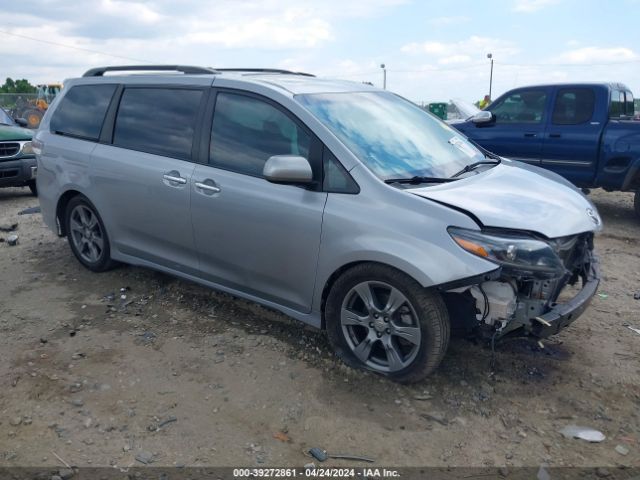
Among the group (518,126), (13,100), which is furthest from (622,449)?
(13,100)

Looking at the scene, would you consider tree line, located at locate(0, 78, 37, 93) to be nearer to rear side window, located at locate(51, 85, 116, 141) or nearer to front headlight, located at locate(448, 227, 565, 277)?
rear side window, located at locate(51, 85, 116, 141)

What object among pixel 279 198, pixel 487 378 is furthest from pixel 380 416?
pixel 279 198

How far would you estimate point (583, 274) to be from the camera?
146 inches

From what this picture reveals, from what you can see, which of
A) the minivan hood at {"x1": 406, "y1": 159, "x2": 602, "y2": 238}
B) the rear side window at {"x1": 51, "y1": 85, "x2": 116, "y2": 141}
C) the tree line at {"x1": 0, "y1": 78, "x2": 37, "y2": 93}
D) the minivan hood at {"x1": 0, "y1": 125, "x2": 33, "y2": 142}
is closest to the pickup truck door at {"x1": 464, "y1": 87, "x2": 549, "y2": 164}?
the minivan hood at {"x1": 406, "y1": 159, "x2": 602, "y2": 238}

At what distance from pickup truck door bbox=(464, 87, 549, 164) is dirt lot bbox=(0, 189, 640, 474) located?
4.22 m

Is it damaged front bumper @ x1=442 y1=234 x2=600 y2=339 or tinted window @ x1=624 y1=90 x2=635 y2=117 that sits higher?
tinted window @ x1=624 y1=90 x2=635 y2=117

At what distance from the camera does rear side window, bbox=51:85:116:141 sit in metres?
4.93

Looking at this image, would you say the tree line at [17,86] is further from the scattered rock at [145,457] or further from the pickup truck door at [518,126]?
the scattered rock at [145,457]

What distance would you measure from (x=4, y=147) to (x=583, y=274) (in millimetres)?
8642

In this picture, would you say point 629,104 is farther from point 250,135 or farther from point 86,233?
point 86,233

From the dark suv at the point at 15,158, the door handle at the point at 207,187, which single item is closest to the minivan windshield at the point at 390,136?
the door handle at the point at 207,187

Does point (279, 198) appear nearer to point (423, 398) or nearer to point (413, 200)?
point (413, 200)

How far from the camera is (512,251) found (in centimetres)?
304

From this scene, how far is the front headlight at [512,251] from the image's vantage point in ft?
9.94
